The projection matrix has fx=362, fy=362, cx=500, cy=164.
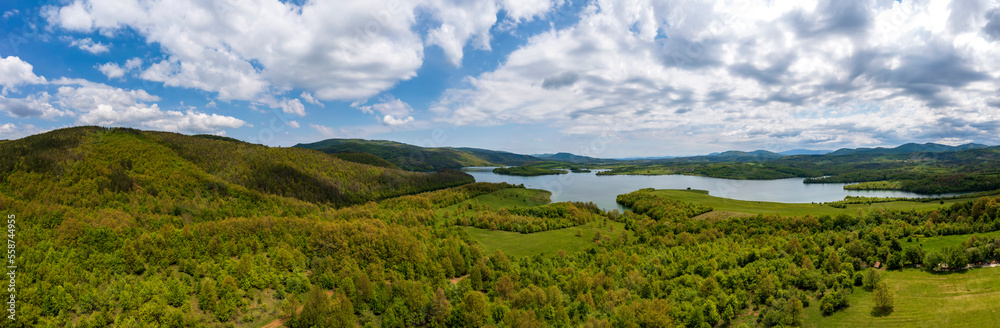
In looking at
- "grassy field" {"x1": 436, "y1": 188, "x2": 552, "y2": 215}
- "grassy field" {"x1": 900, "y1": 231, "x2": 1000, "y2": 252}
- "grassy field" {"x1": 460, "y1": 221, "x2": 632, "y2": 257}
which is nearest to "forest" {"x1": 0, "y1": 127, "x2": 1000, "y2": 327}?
"grassy field" {"x1": 900, "y1": 231, "x2": 1000, "y2": 252}

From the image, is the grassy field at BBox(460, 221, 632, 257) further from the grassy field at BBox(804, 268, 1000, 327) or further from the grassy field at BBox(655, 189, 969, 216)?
the grassy field at BBox(804, 268, 1000, 327)

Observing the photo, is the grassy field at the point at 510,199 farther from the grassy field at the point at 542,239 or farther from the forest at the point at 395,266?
the forest at the point at 395,266

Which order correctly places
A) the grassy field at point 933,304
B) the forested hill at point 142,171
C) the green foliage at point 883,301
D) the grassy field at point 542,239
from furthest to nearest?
1. the grassy field at point 542,239
2. the forested hill at point 142,171
3. the green foliage at point 883,301
4. the grassy field at point 933,304

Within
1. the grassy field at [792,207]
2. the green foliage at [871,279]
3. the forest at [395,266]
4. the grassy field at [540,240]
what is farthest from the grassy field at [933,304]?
the grassy field at [792,207]

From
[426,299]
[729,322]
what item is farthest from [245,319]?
[729,322]

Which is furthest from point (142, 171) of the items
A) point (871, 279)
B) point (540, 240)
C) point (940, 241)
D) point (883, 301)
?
point (940, 241)

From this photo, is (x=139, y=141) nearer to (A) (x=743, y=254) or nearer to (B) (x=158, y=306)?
(B) (x=158, y=306)
